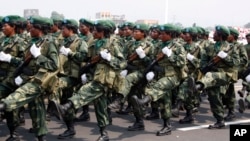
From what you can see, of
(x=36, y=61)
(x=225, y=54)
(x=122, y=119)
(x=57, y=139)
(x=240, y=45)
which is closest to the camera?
(x=36, y=61)

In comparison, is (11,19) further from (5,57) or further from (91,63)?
(91,63)

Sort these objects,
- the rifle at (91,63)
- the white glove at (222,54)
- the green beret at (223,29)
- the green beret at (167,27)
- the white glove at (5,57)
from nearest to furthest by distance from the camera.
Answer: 1. the white glove at (5,57)
2. the rifle at (91,63)
3. the green beret at (167,27)
4. the white glove at (222,54)
5. the green beret at (223,29)

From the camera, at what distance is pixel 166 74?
6.33 metres

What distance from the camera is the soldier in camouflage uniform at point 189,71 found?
722 centimetres

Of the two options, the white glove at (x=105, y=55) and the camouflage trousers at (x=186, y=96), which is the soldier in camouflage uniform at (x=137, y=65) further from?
the white glove at (x=105, y=55)

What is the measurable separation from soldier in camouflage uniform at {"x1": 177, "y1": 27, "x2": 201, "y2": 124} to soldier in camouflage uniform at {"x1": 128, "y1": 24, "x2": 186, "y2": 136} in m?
0.72

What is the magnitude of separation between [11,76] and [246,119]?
4.71 m

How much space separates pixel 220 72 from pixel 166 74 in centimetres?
106

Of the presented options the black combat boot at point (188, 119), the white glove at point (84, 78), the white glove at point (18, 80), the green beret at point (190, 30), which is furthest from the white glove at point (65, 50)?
the green beret at point (190, 30)

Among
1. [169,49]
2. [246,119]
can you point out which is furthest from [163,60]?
[246,119]

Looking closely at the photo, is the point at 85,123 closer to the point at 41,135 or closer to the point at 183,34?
the point at 41,135

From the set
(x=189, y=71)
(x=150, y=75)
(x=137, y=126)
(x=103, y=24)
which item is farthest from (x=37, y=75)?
(x=189, y=71)

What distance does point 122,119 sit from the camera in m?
7.73

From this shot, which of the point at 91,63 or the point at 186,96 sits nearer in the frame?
the point at 91,63
